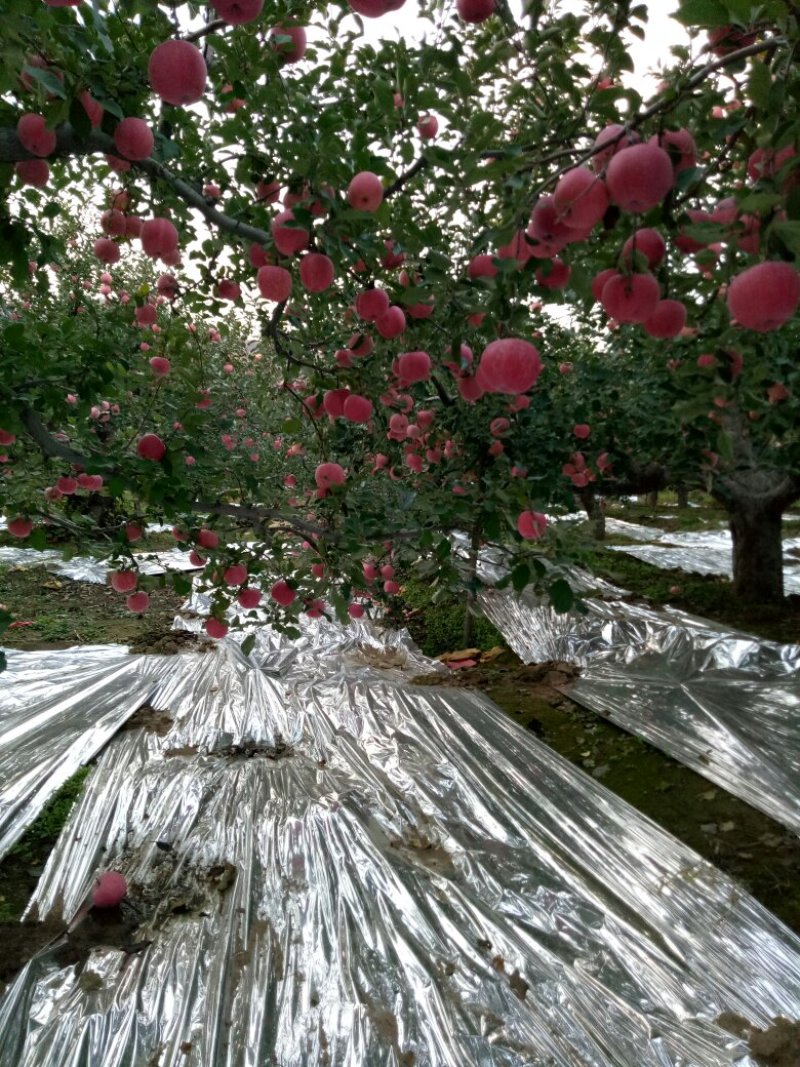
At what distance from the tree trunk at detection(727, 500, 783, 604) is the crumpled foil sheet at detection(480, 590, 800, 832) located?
3.28 ft

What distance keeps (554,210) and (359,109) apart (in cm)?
162

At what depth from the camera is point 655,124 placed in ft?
3.33

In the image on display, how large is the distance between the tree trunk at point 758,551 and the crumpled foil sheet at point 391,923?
3267mm

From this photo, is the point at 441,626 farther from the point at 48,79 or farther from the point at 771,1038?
the point at 48,79

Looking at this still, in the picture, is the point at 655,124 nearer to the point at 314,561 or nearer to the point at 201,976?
the point at 314,561

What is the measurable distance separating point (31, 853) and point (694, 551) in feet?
24.1

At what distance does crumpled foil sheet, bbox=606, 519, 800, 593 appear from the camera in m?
7.23

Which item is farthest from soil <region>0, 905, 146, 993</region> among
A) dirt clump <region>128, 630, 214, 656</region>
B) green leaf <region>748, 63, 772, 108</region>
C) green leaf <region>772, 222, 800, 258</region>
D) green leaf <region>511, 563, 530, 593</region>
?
dirt clump <region>128, 630, 214, 656</region>

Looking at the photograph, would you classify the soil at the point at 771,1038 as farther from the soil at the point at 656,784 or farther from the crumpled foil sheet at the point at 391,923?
the soil at the point at 656,784

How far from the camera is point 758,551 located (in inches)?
219

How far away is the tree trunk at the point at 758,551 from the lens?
550 cm

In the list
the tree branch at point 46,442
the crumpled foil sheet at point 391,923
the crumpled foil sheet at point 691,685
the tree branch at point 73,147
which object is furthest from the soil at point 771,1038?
the tree branch at point 73,147

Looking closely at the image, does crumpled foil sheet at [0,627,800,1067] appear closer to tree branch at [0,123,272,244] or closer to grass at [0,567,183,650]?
tree branch at [0,123,272,244]

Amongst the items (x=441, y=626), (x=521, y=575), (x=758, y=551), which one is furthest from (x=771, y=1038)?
(x=758, y=551)
